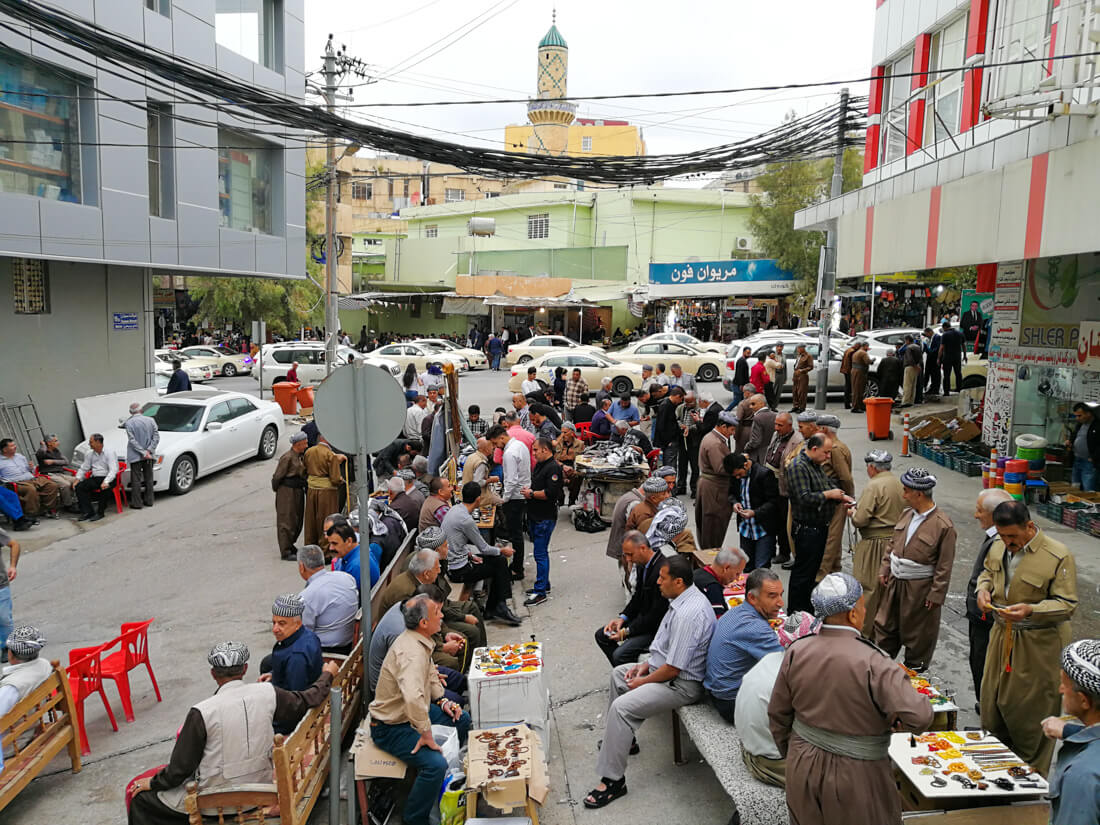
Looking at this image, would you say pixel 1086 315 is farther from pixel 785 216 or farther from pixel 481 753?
pixel 785 216

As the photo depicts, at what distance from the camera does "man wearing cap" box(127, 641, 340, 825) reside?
4.73 m

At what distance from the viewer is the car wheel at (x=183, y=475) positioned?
48.6 ft

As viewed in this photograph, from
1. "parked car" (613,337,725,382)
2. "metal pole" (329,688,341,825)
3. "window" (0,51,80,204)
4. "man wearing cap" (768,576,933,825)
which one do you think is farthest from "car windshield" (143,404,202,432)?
"parked car" (613,337,725,382)

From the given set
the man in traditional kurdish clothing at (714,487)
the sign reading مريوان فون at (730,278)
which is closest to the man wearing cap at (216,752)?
the man in traditional kurdish clothing at (714,487)

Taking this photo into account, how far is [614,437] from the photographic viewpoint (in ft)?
44.5

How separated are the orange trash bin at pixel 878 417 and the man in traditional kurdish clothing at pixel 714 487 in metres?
8.35

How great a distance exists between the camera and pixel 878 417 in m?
16.7

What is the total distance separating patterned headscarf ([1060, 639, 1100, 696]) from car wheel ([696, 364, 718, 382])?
23670mm

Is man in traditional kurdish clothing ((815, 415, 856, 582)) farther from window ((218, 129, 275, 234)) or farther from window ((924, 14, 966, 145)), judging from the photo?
window ((218, 129, 275, 234))

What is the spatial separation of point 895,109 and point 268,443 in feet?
46.3

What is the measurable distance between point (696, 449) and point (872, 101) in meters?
8.44

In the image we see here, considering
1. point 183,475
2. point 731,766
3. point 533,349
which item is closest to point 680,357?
point 533,349

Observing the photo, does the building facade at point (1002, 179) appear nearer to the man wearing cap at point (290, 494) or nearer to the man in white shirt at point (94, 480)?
the man wearing cap at point (290, 494)

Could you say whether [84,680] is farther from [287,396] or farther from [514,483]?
[287,396]
